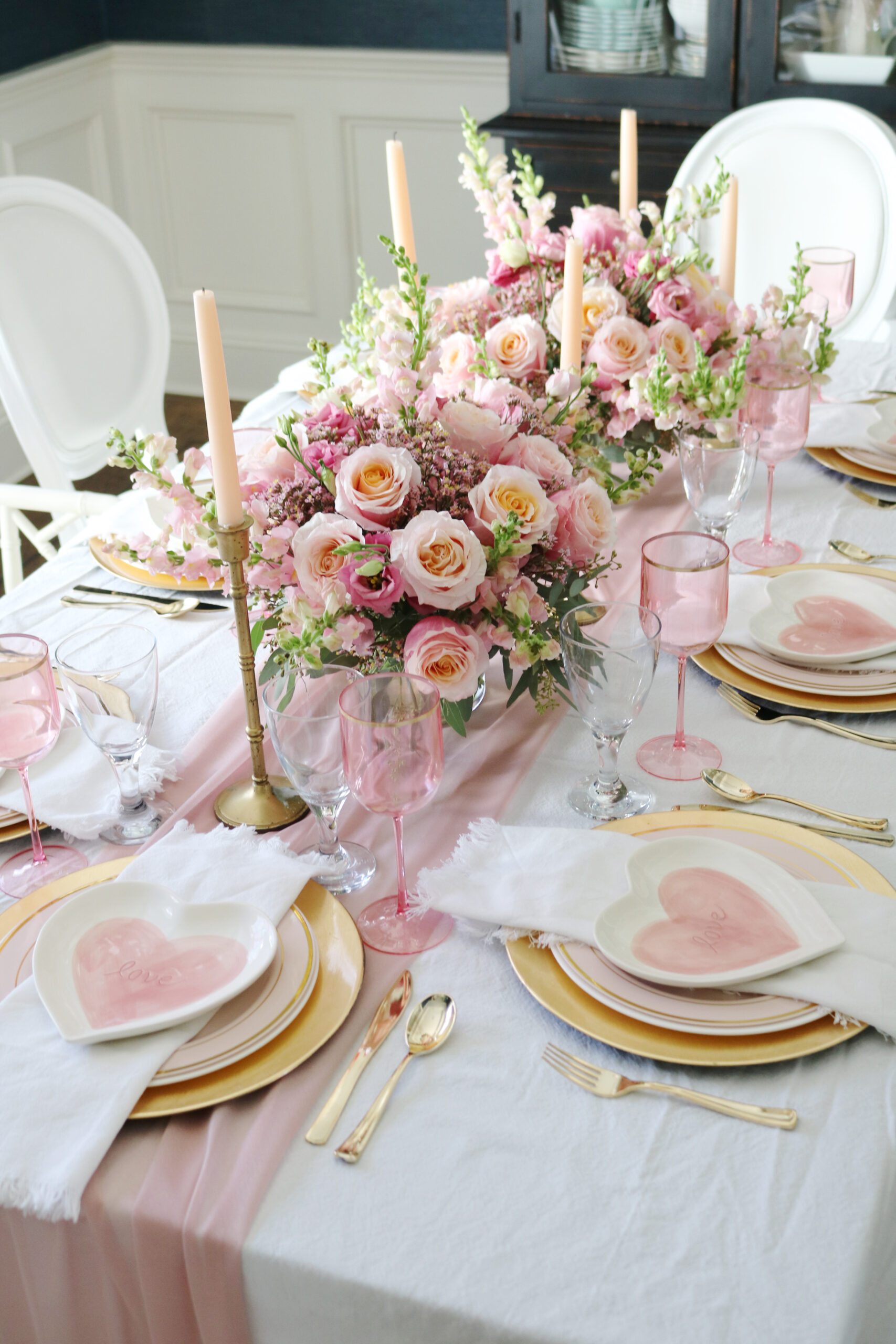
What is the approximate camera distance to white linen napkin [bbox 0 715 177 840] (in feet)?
3.53

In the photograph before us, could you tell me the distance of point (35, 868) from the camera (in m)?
1.04

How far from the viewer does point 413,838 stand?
1.07 m

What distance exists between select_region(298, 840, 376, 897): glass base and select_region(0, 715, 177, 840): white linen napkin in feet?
0.58

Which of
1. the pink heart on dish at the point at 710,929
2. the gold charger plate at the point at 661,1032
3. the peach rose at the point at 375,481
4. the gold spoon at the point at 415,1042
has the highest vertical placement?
the peach rose at the point at 375,481

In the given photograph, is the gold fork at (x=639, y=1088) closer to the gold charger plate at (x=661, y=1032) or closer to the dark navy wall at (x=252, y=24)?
the gold charger plate at (x=661, y=1032)

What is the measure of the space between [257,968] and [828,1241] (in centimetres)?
39

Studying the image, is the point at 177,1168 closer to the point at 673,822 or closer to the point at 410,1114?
the point at 410,1114

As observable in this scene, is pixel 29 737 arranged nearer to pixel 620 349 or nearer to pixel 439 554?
pixel 439 554

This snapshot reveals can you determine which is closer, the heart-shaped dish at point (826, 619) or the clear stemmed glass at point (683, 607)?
the clear stemmed glass at point (683, 607)

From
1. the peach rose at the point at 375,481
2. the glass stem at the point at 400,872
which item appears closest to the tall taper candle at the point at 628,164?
the peach rose at the point at 375,481

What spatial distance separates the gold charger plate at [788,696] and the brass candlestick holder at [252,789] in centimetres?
44

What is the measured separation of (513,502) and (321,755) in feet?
0.88

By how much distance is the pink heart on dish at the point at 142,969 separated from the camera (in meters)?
0.85

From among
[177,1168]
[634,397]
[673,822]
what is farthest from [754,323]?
[177,1168]
